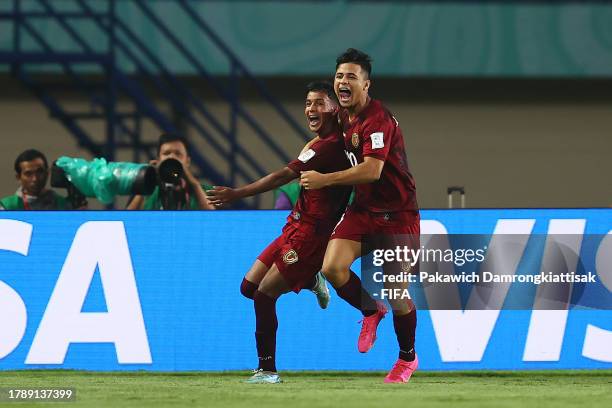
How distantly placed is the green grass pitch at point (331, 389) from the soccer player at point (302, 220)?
0.39 meters

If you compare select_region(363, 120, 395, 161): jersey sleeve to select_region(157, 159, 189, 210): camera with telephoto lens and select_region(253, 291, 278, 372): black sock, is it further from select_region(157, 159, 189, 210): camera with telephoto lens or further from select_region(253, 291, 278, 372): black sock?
select_region(157, 159, 189, 210): camera with telephoto lens

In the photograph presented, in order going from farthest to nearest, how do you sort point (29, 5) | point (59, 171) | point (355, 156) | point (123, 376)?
point (29, 5) < point (59, 171) < point (123, 376) < point (355, 156)

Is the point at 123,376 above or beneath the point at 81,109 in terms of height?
beneath

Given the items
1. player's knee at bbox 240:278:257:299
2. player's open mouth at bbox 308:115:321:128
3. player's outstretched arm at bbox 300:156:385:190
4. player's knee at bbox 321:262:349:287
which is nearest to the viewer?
player's outstretched arm at bbox 300:156:385:190

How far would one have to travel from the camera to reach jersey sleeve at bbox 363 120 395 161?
8945 millimetres

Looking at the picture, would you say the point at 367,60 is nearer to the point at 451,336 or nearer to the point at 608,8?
the point at 451,336

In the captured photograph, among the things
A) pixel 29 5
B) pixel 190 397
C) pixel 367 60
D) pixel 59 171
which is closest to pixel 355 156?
pixel 367 60

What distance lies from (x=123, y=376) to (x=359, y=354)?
1674 mm

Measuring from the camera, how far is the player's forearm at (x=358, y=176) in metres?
8.89

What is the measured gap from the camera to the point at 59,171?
1125 cm

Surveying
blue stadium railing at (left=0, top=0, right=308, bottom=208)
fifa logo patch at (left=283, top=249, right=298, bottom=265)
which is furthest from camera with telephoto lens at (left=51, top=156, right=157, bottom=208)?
blue stadium railing at (left=0, top=0, right=308, bottom=208)

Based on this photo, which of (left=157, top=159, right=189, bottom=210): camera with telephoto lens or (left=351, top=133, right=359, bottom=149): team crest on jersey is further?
(left=157, top=159, right=189, bottom=210): camera with telephoto lens

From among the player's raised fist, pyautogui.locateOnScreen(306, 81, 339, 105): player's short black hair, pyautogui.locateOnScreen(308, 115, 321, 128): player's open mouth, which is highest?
pyautogui.locateOnScreen(306, 81, 339, 105): player's short black hair

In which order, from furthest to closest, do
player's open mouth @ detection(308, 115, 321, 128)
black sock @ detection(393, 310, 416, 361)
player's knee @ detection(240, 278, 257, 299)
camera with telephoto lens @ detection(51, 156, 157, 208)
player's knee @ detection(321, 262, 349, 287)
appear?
camera with telephoto lens @ detection(51, 156, 157, 208), player's knee @ detection(240, 278, 257, 299), player's open mouth @ detection(308, 115, 321, 128), black sock @ detection(393, 310, 416, 361), player's knee @ detection(321, 262, 349, 287)
